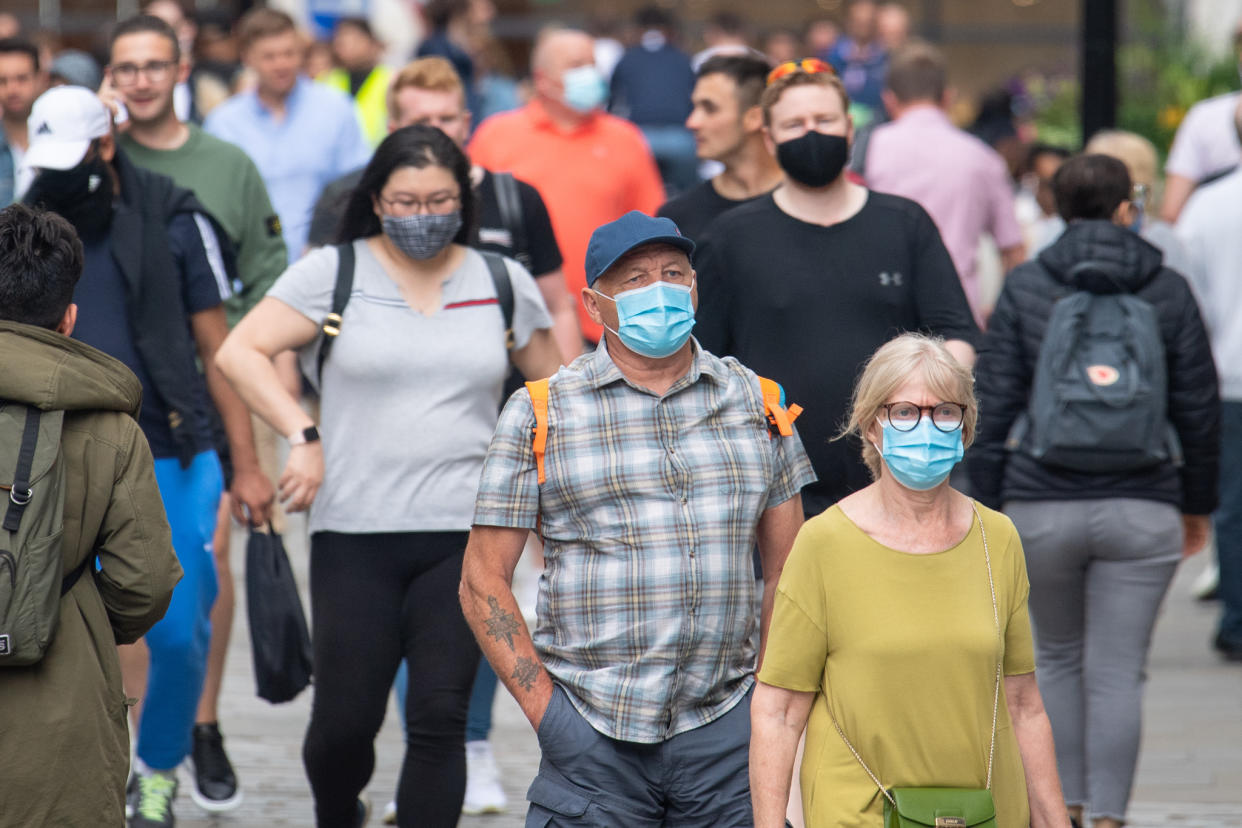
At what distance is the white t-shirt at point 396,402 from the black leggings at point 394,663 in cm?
8

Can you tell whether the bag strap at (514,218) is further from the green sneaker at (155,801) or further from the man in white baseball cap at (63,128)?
the green sneaker at (155,801)

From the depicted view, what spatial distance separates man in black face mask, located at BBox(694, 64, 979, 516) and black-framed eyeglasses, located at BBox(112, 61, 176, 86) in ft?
7.19

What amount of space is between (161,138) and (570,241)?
2.21 meters

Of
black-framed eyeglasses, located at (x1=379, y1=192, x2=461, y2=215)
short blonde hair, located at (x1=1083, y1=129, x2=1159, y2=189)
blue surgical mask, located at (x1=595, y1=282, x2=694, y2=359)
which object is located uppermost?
short blonde hair, located at (x1=1083, y1=129, x2=1159, y2=189)

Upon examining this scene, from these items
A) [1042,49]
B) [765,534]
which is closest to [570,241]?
[765,534]

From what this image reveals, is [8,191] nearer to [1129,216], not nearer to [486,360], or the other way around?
[486,360]

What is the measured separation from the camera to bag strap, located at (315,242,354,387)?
5.07m

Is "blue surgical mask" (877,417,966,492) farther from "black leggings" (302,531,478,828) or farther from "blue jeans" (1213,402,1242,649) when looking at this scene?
"blue jeans" (1213,402,1242,649)

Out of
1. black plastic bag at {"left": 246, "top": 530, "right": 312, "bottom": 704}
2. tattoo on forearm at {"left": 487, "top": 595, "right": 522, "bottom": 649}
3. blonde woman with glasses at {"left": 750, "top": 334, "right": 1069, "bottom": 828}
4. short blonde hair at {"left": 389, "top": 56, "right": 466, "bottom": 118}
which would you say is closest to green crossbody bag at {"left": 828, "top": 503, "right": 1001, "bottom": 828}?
blonde woman with glasses at {"left": 750, "top": 334, "right": 1069, "bottom": 828}

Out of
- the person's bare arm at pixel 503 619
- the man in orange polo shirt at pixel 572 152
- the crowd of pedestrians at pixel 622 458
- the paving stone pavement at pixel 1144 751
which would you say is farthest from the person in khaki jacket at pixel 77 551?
the man in orange polo shirt at pixel 572 152

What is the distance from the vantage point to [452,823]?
491cm

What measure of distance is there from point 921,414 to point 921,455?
0.33 ft

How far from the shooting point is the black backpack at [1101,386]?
5457 mm

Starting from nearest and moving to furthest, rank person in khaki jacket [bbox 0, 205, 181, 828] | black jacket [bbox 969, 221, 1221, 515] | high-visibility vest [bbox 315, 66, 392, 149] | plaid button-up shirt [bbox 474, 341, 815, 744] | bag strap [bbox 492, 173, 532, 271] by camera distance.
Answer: person in khaki jacket [bbox 0, 205, 181, 828], plaid button-up shirt [bbox 474, 341, 815, 744], black jacket [bbox 969, 221, 1221, 515], bag strap [bbox 492, 173, 532, 271], high-visibility vest [bbox 315, 66, 392, 149]
